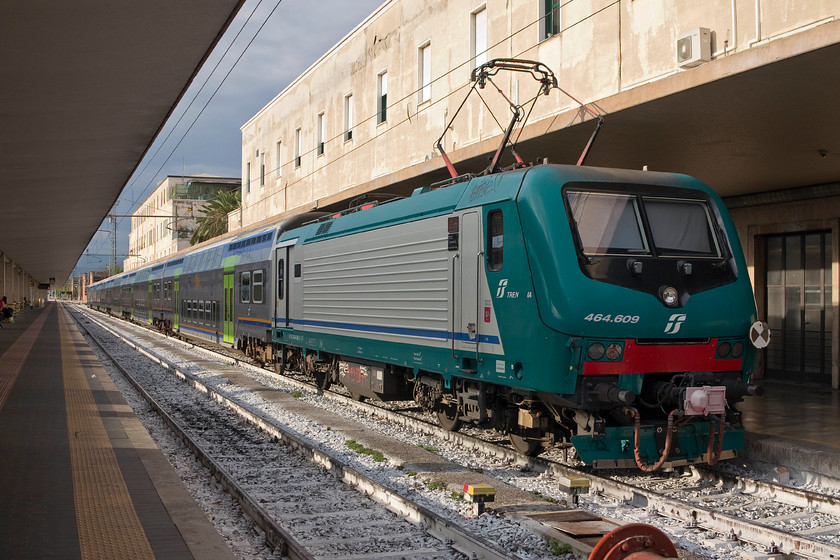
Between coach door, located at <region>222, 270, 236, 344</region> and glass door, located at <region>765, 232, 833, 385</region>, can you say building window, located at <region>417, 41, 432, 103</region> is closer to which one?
coach door, located at <region>222, 270, 236, 344</region>

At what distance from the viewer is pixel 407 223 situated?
1014 centimetres

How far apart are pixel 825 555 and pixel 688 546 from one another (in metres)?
0.95

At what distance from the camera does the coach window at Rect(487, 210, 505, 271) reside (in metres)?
8.12

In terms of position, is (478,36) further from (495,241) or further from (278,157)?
(278,157)

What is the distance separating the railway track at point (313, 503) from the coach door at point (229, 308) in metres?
8.72

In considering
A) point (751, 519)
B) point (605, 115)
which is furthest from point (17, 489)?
point (605, 115)

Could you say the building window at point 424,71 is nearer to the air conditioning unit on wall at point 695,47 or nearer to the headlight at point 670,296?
the air conditioning unit on wall at point 695,47

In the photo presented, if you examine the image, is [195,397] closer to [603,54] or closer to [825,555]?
[603,54]

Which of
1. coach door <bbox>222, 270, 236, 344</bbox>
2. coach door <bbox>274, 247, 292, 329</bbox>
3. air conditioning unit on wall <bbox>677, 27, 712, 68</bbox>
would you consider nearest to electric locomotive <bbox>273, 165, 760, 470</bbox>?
air conditioning unit on wall <bbox>677, 27, 712, 68</bbox>

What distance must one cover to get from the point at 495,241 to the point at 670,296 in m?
1.87

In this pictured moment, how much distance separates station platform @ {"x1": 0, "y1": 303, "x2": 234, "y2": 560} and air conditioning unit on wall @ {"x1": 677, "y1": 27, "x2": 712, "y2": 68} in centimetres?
790

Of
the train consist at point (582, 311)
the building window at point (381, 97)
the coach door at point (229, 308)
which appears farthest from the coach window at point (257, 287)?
the train consist at point (582, 311)

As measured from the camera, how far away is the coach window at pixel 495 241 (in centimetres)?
812

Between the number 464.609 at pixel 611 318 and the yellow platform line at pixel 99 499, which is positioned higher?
the number 464.609 at pixel 611 318
